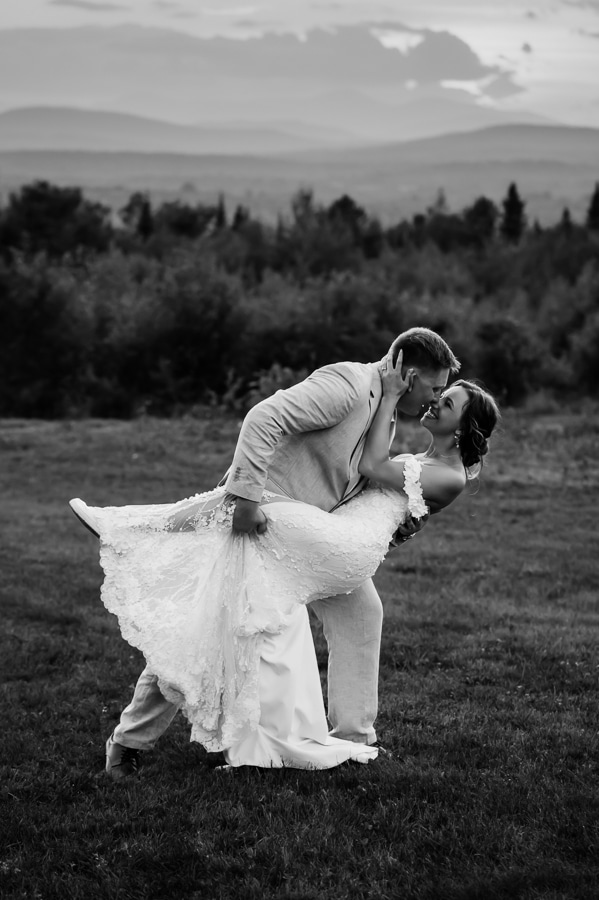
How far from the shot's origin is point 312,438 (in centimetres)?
576

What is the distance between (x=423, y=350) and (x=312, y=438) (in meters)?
0.75

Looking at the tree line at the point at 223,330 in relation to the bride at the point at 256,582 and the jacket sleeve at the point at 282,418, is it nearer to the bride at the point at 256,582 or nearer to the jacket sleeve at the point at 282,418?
the bride at the point at 256,582

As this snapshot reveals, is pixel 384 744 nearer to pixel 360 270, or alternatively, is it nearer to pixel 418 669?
pixel 418 669

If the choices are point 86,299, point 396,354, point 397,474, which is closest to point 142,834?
point 397,474

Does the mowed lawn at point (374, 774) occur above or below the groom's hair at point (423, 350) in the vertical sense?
below

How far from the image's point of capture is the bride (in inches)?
225

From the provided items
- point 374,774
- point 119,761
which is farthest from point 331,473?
point 119,761

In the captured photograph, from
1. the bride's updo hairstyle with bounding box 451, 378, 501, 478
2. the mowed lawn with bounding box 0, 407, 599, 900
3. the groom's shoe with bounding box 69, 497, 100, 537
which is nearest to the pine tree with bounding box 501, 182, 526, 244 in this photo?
the mowed lawn with bounding box 0, 407, 599, 900

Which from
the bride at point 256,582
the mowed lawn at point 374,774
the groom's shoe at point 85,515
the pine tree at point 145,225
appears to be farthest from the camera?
the pine tree at point 145,225

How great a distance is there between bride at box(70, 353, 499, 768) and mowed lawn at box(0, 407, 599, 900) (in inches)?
14.9

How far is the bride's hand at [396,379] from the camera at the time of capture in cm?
571

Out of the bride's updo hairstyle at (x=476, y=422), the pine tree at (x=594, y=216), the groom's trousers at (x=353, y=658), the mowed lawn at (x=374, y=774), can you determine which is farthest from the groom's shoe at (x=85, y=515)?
the pine tree at (x=594, y=216)

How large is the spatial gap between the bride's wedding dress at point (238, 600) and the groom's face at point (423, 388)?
36 cm

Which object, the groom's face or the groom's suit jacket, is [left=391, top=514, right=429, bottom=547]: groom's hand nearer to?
the groom's suit jacket
